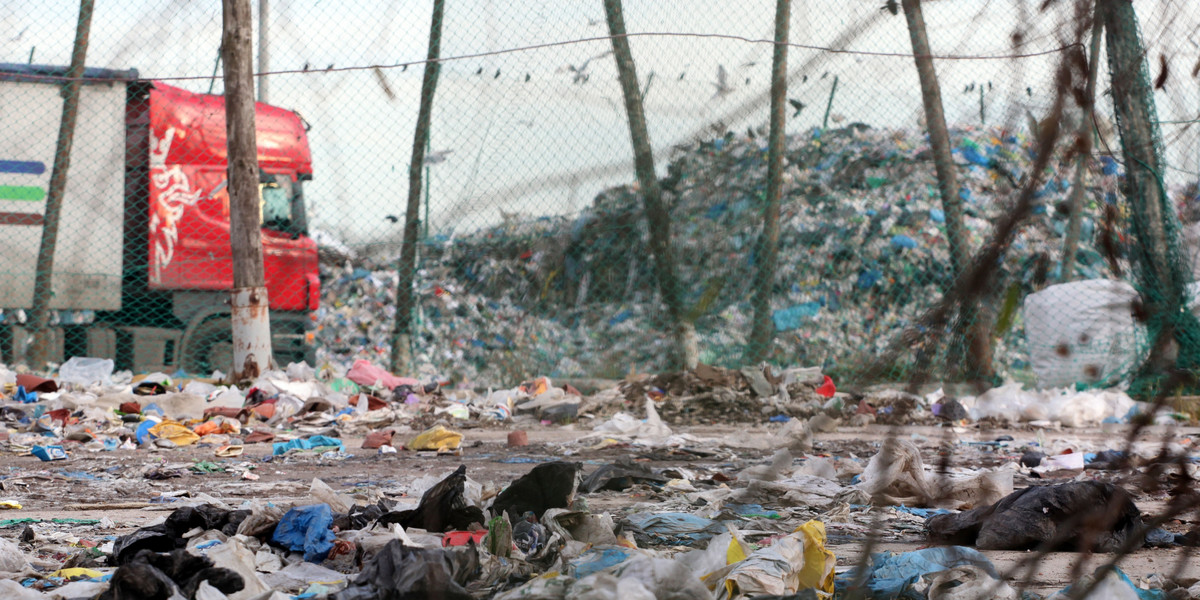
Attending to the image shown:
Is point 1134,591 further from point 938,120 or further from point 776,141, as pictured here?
point 776,141

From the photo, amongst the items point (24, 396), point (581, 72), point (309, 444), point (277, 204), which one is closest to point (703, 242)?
point (581, 72)

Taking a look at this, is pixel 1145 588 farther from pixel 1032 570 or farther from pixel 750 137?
pixel 750 137

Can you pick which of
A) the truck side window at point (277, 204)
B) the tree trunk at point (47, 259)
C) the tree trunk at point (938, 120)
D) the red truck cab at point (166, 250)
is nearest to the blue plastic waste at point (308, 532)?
the tree trunk at point (938, 120)

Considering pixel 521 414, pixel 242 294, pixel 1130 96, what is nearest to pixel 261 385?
pixel 242 294

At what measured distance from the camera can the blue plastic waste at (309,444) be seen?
404cm

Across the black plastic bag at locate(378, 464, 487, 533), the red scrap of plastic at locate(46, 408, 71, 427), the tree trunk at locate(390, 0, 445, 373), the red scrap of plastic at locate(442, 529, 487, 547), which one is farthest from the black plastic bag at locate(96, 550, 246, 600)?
the red scrap of plastic at locate(46, 408, 71, 427)

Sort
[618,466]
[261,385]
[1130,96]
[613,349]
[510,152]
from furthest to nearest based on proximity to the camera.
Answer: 1. [261,385]
2. [618,466]
3. [613,349]
4. [510,152]
5. [1130,96]

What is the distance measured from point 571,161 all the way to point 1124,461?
626 mm

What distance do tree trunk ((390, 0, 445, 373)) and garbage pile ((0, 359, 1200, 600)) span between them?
77 centimetres

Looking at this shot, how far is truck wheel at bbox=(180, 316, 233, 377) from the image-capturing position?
7.41m

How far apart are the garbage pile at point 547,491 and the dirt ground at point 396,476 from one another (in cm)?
2

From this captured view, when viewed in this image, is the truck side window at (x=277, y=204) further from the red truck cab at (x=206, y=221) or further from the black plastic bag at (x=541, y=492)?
the black plastic bag at (x=541, y=492)

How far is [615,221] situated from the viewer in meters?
1.18

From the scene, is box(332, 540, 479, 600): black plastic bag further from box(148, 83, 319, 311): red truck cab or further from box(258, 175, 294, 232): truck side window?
box(258, 175, 294, 232): truck side window
